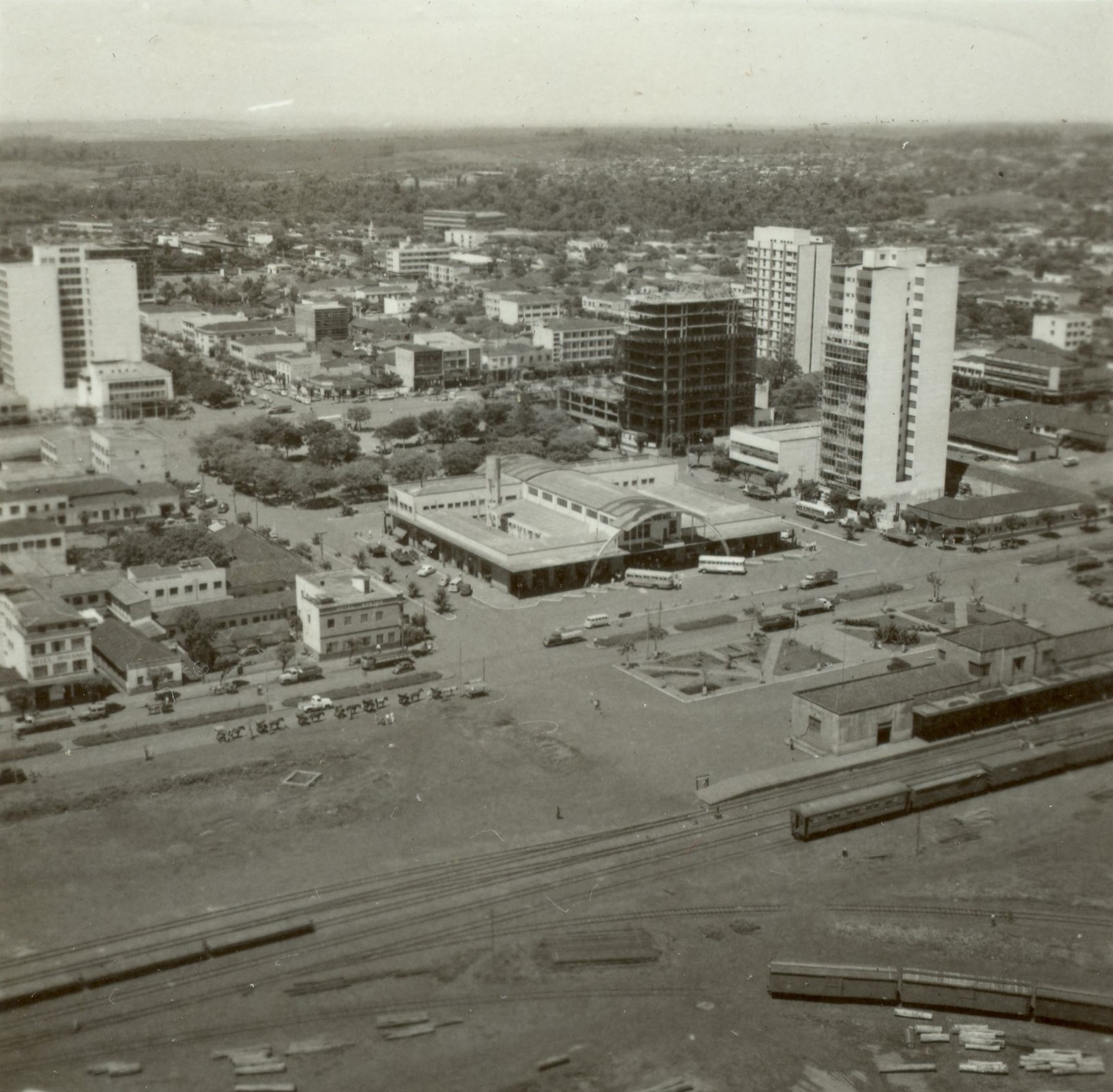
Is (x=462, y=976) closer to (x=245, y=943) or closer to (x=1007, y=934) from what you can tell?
(x=245, y=943)

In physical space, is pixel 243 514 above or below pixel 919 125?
below

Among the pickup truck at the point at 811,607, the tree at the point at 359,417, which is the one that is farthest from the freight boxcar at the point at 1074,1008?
the tree at the point at 359,417

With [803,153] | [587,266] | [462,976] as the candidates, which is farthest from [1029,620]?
[587,266]

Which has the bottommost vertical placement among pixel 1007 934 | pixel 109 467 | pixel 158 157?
pixel 1007 934

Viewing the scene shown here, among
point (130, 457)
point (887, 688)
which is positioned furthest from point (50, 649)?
point (887, 688)

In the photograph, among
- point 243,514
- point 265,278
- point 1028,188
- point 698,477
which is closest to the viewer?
point 1028,188

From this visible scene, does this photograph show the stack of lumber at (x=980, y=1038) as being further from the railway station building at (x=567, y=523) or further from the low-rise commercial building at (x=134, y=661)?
the railway station building at (x=567, y=523)
